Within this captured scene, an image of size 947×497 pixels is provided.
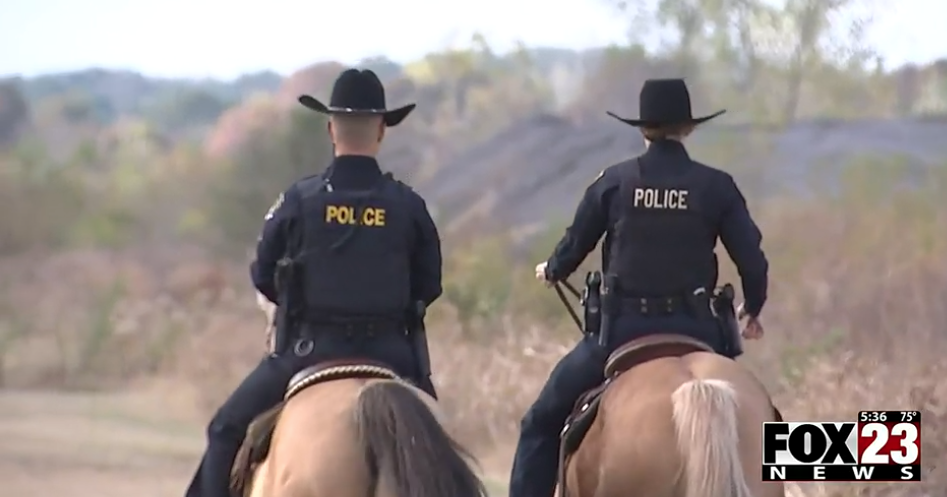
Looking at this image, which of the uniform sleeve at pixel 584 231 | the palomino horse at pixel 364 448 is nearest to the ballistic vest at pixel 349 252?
the palomino horse at pixel 364 448

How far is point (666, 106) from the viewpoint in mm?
4793

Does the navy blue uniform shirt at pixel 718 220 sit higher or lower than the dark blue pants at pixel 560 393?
higher

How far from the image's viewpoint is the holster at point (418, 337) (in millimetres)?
4488

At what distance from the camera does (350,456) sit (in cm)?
373

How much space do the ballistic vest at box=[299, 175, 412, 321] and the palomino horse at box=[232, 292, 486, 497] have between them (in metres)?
0.37

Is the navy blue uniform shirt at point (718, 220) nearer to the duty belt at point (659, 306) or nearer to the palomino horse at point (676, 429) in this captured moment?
the duty belt at point (659, 306)

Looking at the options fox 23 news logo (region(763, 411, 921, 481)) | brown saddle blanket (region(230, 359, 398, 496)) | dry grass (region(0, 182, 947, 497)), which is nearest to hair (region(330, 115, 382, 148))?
brown saddle blanket (region(230, 359, 398, 496))

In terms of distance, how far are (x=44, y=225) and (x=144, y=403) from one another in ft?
7.05

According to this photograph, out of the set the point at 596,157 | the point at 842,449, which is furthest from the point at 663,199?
the point at 596,157

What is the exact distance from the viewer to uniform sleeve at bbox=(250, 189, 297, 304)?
4402 mm

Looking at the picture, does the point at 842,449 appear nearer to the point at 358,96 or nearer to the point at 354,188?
the point at 354,188

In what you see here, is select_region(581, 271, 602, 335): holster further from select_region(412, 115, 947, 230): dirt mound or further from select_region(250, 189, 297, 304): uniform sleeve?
select_region(412, 115, 947, 230): dirt mound

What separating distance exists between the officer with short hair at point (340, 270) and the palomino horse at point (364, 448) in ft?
1.10

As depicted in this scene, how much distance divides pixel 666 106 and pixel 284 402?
5.86 ft
